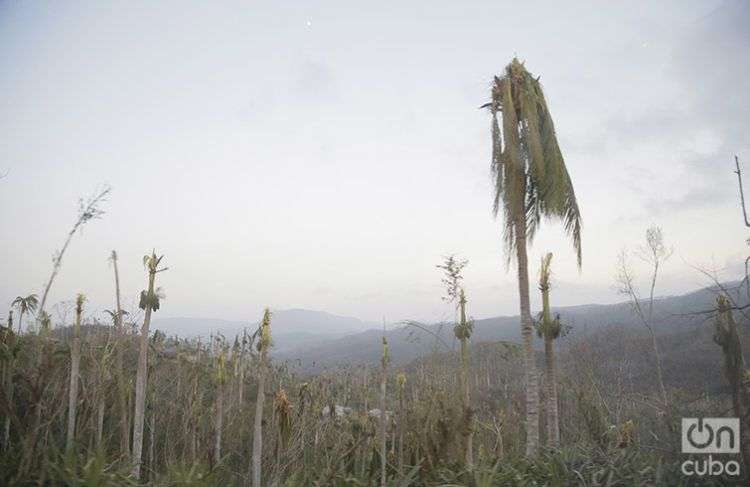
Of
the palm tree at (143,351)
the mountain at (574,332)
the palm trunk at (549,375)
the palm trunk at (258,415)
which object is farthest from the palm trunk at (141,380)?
the mountain at (574,332)

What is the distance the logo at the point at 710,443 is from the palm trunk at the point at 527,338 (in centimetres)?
344

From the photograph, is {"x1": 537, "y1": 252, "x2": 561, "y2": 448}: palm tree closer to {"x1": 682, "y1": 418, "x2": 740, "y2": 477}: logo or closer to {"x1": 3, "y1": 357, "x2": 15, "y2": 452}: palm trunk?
{"x1": 682, "y1": 418, "x2": 740, "y2": 477}: logo

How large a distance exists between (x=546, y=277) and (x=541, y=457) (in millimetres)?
5305

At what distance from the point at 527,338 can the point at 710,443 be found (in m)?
4.13

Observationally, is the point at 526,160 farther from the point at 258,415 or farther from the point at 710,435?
the point at 258,415

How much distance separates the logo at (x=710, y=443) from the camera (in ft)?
15.4

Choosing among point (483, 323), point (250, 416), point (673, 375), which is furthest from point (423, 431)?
point (483, 323)

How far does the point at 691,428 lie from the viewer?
538 cm

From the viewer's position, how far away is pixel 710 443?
511 cm

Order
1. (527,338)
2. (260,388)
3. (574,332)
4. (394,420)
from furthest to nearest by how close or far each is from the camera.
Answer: (574,332) → (527,338) → (394,420) → (260,388)

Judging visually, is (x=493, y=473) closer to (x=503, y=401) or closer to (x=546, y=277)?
(x=546, y=277)

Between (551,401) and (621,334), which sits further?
(621,334)

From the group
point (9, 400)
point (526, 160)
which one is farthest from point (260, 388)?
point (526, 160)

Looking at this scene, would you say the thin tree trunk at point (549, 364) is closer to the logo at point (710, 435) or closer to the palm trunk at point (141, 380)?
the logo at point (710, 435)
